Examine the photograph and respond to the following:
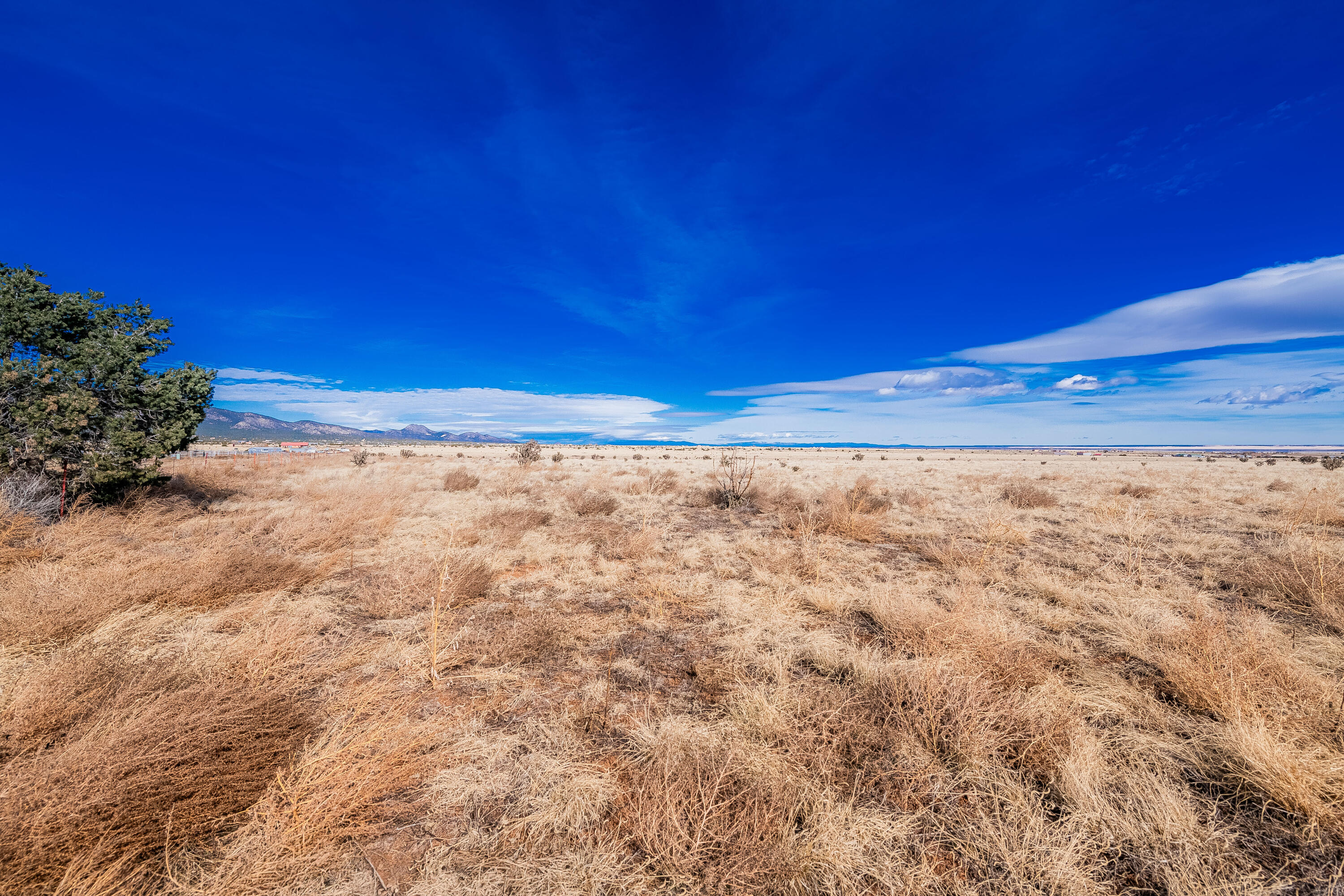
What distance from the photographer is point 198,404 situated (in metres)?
11.5

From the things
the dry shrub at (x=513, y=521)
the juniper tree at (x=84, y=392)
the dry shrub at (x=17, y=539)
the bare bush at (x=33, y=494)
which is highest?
the juniper tree at (x=84, y=392)

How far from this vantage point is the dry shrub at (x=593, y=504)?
1332cm

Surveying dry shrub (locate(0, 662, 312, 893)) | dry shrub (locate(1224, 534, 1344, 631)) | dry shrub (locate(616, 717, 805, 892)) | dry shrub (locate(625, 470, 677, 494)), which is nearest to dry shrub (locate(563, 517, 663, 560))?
dry shrub (locate(616, 717, 805, 892))

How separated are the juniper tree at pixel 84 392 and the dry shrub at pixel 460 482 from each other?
25.8ft

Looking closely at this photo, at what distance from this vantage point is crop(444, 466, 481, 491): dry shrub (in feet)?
59.4

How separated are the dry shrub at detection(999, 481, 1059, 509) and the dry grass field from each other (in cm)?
650

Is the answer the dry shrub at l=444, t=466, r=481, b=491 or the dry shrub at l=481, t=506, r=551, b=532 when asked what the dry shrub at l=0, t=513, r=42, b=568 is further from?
the dry shrub at l=444, t=466, r=481, b=491

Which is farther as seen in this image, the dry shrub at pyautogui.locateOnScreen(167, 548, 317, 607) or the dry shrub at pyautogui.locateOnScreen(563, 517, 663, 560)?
the dry shrub at pyautogui.locateOnScreen(563, 517, 663, 560)

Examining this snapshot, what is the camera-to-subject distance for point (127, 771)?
7.80ft

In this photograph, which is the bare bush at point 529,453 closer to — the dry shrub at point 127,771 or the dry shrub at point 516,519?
the dry shrub at point 516,519

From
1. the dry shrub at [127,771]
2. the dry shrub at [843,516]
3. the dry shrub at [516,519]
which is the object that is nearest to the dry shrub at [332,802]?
the dry shrub at [127,771]

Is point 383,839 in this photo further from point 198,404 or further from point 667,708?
point 198,404

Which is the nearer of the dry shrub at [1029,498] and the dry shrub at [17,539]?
the dry shrub at [17,539]

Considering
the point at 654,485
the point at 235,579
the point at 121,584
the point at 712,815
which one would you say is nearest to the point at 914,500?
the point at 654,485
